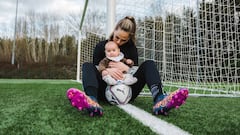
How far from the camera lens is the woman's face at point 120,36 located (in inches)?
68.0

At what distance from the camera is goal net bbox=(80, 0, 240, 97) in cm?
314

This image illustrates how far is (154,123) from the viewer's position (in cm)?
128

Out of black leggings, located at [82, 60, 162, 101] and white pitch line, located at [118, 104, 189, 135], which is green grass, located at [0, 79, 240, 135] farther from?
black leggings, located at [82, 60, 162, 101]

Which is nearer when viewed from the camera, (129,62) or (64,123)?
(64,123)

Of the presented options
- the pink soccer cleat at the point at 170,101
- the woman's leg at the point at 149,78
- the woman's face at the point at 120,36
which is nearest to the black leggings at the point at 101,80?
the woman's leg at the point at 149,78

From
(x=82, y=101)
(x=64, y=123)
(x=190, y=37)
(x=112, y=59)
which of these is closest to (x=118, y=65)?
(x=112, y=59)

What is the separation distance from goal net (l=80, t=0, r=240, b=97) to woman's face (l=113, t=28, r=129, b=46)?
118 centimetres

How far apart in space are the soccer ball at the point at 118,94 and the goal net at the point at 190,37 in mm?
1338

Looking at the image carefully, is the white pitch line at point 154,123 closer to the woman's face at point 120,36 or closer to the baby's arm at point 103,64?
the baby's arm at point 103,64

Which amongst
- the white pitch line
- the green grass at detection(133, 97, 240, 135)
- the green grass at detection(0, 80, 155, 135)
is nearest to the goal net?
the green grass at detection(133, 97, 240, 135)

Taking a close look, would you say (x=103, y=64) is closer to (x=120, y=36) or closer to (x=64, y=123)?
(x=120, y=36)

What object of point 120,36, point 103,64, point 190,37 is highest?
point 190,37

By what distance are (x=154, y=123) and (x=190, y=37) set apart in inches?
91.9

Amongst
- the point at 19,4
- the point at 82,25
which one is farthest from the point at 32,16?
the point at 82,25
